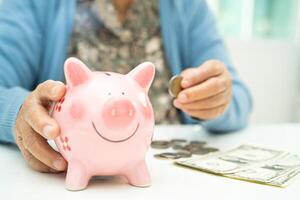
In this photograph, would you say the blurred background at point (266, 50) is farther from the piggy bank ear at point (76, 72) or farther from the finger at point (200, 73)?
the piggy bank ear at point (76, 72)

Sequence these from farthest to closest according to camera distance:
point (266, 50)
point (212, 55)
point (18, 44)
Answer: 1. point (266, 50)
2. point (212, 55)
3. point (18, 44)

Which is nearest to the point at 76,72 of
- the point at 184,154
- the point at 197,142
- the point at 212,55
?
the point at 184,154

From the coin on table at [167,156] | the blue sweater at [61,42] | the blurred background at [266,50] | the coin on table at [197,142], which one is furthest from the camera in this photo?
the blurred background at [266,50]

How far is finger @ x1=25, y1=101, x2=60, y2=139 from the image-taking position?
0.43m

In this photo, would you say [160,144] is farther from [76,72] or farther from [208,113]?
[76,72]

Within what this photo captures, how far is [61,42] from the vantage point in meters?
0.94

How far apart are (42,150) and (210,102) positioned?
34 cm

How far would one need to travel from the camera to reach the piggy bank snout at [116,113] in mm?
402

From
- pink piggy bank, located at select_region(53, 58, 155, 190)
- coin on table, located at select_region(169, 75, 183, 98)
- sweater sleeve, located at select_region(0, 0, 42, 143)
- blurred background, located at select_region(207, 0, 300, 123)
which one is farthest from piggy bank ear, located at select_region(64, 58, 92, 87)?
blurred background, located at select_region(207, 0, 300, 123)

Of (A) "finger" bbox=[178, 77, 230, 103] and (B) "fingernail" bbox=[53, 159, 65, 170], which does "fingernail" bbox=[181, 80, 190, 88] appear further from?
(B) "fingernail" bbox=[53, 159, 65, 170]

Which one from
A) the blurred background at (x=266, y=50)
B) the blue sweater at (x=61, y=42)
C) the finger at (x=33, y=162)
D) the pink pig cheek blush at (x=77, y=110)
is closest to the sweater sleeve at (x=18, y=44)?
the blue sweater at (x=61, y=42)

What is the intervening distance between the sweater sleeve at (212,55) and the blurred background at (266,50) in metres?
0.50

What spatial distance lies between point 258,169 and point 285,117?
122 centimetres

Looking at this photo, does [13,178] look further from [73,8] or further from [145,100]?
[73,8]
